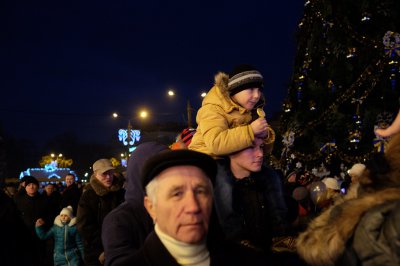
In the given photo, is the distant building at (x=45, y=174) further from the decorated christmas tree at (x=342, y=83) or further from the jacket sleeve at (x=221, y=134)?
the jacket sleeve at (x=221, y=134)

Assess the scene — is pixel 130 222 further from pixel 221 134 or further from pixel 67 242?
pixel 67 242

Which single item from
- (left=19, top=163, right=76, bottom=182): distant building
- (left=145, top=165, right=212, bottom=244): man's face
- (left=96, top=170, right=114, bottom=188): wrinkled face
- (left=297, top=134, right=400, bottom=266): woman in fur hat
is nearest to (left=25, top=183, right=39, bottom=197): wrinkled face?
(left=96, top=170, right=114, bottom=188): wrinkled face

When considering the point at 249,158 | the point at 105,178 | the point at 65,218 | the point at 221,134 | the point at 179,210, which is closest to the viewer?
the point at 179,210

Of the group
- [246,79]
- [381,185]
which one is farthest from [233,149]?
[381,185]

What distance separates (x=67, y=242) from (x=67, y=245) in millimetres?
54

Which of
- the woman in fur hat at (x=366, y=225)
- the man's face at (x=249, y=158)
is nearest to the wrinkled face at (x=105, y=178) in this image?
the man's face at (x=249, y=158)

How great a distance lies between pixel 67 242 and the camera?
7.64 m

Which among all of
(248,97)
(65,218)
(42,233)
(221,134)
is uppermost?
(248,97)

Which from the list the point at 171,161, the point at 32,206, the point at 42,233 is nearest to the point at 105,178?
the point at 42,233

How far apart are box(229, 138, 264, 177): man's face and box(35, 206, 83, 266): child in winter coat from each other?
5486mm

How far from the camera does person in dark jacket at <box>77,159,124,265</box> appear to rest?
613 centimetres

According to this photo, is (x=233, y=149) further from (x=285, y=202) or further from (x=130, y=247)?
(x=130, y=247)

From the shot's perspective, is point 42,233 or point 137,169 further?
point 42,233

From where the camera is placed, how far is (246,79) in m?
3.19
